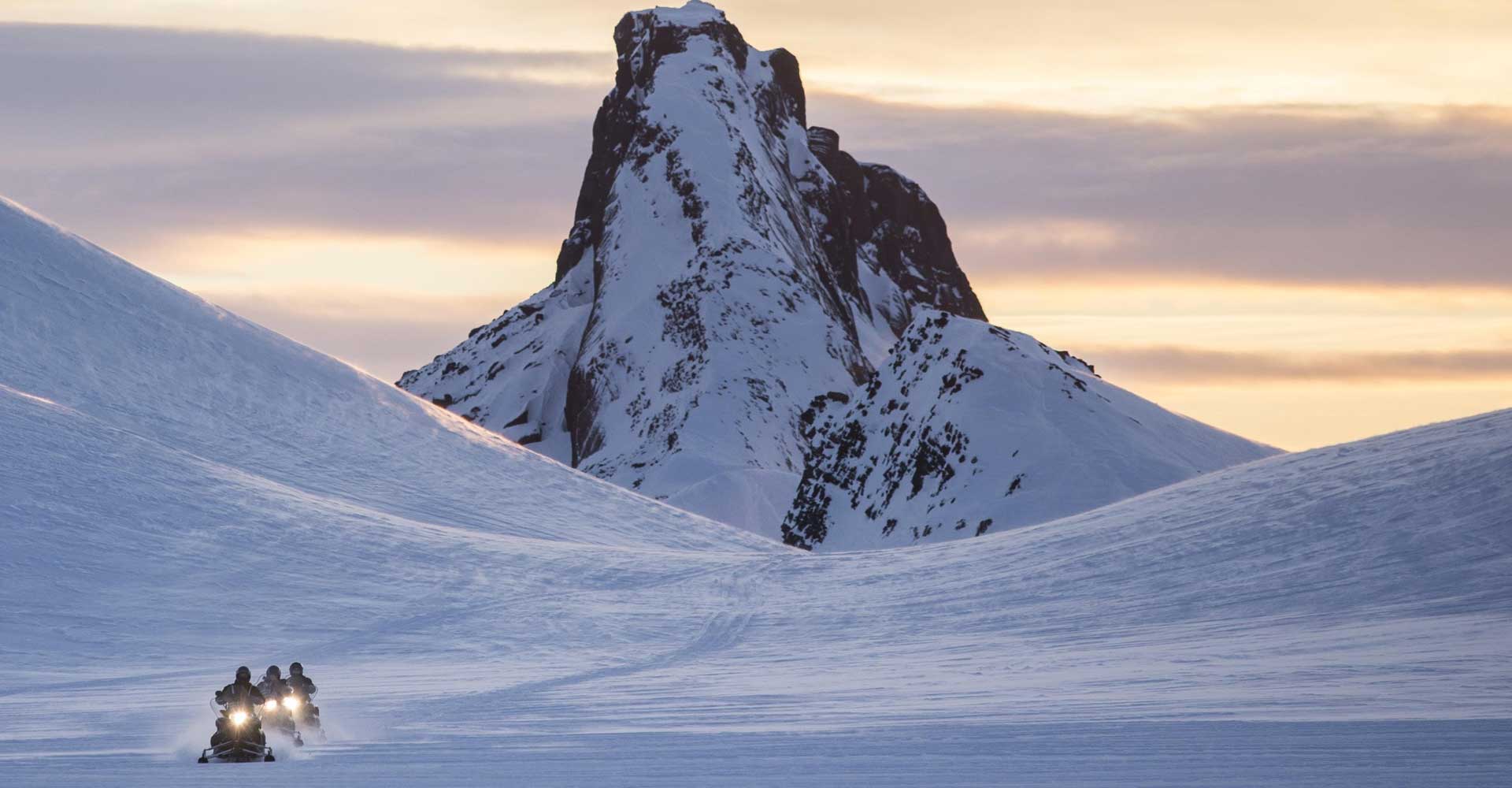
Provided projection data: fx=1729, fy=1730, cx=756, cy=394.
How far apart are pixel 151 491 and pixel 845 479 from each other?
68.3 metres

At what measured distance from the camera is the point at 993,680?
2719 centimetres

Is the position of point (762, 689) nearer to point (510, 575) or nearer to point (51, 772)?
point (51, 772)

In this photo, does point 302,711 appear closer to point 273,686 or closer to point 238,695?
point 273,686

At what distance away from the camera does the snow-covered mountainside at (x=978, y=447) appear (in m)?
98.6

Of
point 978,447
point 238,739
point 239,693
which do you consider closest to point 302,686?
point 239,693

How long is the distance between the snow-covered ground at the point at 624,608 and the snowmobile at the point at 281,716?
460 mm

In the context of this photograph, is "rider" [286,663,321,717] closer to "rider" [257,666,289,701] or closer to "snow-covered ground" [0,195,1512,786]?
"rider" [257,666,289,701]

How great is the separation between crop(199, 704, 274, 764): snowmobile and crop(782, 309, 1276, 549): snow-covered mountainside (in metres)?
77.6

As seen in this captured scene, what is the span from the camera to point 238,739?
1839 centimetres

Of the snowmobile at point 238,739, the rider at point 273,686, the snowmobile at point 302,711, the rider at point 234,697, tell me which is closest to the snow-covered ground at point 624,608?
the snowmobile at point 238,739

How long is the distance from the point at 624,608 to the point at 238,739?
82.1ft

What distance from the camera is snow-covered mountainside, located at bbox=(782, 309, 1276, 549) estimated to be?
98.6 m

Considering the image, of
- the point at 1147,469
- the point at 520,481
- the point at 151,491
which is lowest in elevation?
the point at 151,491

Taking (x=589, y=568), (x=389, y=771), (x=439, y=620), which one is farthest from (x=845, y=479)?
(x=389, y=771)
